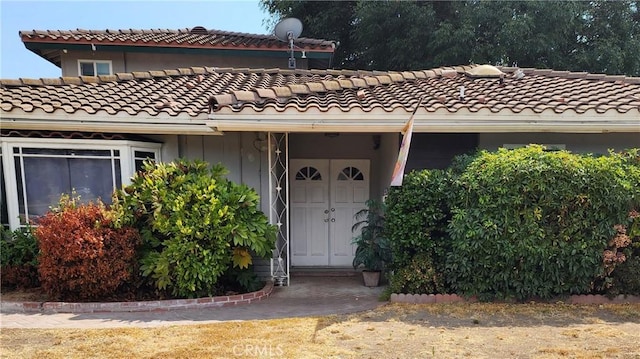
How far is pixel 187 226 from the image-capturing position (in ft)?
18.9

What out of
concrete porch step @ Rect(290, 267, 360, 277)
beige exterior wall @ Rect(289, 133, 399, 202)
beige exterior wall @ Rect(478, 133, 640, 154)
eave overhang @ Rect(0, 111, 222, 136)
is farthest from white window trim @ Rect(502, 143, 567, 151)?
eave overhang @ Rect(0, 111, 222, 136)

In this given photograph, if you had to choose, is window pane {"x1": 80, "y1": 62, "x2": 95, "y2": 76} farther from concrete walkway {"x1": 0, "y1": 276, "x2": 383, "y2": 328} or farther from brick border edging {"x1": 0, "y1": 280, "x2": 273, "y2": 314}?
concrete walkway {"x1": 0, "y1": 276, "x2": 383, "y2": 328}

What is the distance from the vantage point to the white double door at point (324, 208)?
28.3 feet

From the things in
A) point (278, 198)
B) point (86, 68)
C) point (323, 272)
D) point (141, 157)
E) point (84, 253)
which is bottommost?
Result: point (323, 272)

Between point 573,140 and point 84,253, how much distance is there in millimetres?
8456

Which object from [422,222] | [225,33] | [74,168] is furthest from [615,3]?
[74,168]

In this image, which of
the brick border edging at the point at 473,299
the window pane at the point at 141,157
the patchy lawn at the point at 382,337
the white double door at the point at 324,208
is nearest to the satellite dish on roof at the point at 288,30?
the white double door at the point at 324,208

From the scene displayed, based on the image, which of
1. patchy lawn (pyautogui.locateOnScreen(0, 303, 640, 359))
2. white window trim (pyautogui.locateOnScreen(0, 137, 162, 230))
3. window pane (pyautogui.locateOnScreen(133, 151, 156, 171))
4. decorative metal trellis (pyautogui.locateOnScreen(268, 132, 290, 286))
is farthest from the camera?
decorative metal trellis (pyautogui.locateOnScreen(268, 132, 290, 286))

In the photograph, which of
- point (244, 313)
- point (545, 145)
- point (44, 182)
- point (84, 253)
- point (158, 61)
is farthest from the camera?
point (158, 61)

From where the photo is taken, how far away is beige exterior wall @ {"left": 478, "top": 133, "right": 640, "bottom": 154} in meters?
7.08

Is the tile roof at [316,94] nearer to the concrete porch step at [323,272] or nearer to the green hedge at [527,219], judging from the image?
→ the green hedge at [527,219]

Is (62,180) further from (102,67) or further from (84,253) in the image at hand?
(102,67)

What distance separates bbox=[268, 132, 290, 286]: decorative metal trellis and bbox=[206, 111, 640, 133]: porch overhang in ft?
2.04

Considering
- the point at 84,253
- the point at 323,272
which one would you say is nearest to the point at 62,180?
the point at 84,253
